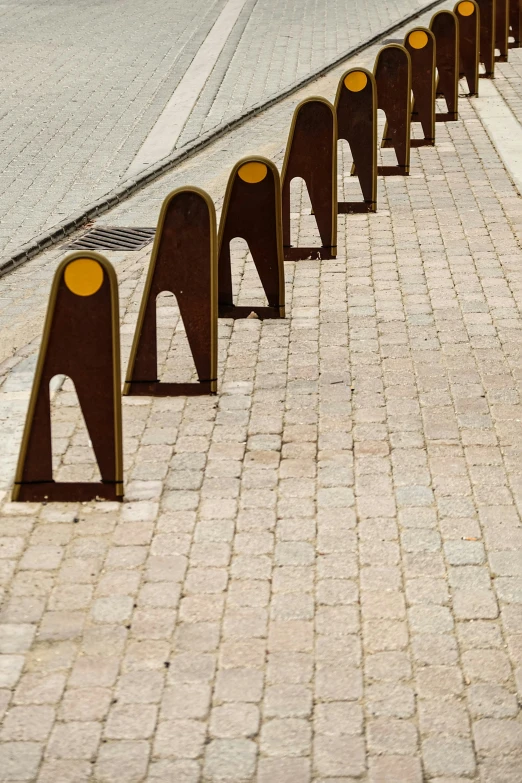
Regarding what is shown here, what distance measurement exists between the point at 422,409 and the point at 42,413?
6.60 feet

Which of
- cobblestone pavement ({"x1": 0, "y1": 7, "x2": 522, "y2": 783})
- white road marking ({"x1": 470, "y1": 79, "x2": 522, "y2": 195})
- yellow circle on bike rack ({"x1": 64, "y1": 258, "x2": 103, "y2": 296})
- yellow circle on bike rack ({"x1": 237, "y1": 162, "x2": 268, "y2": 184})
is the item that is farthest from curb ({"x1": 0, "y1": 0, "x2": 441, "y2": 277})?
yellow circle on bike rack ({"x1": 64, "y1": 258, "x2": 103, "y2": 296})

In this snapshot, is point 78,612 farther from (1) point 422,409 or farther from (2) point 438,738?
(1) point 422,409

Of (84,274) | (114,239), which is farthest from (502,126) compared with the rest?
(84,274)

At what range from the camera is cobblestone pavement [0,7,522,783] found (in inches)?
149

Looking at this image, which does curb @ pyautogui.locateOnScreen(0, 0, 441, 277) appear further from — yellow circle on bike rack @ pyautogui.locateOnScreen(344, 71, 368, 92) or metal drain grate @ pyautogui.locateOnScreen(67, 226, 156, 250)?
yellow circle on bike rack @ pyautogui.locateOnScreen(344, 71, 368, 92)

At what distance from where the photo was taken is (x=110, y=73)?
51.1 feet

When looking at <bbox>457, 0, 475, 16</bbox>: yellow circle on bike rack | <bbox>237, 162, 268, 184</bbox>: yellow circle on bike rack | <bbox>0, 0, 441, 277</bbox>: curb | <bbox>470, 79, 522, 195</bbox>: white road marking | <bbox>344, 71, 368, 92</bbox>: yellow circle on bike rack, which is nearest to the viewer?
<bbox>237, 162, 268, 184</bbox>: yellow circle on bike rack

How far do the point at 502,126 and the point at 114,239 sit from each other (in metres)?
5.04

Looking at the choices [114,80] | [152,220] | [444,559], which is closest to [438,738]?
[444,559]

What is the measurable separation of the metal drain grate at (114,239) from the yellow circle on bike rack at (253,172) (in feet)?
6.74

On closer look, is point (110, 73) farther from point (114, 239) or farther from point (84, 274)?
point (84, 274)

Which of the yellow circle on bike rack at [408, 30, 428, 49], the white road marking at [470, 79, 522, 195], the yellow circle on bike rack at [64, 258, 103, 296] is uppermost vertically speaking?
the yellow circle on bike rack at [64, 258, 103, 296]

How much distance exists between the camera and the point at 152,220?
9.73 metres

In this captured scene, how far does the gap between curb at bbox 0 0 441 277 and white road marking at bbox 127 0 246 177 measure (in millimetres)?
166
